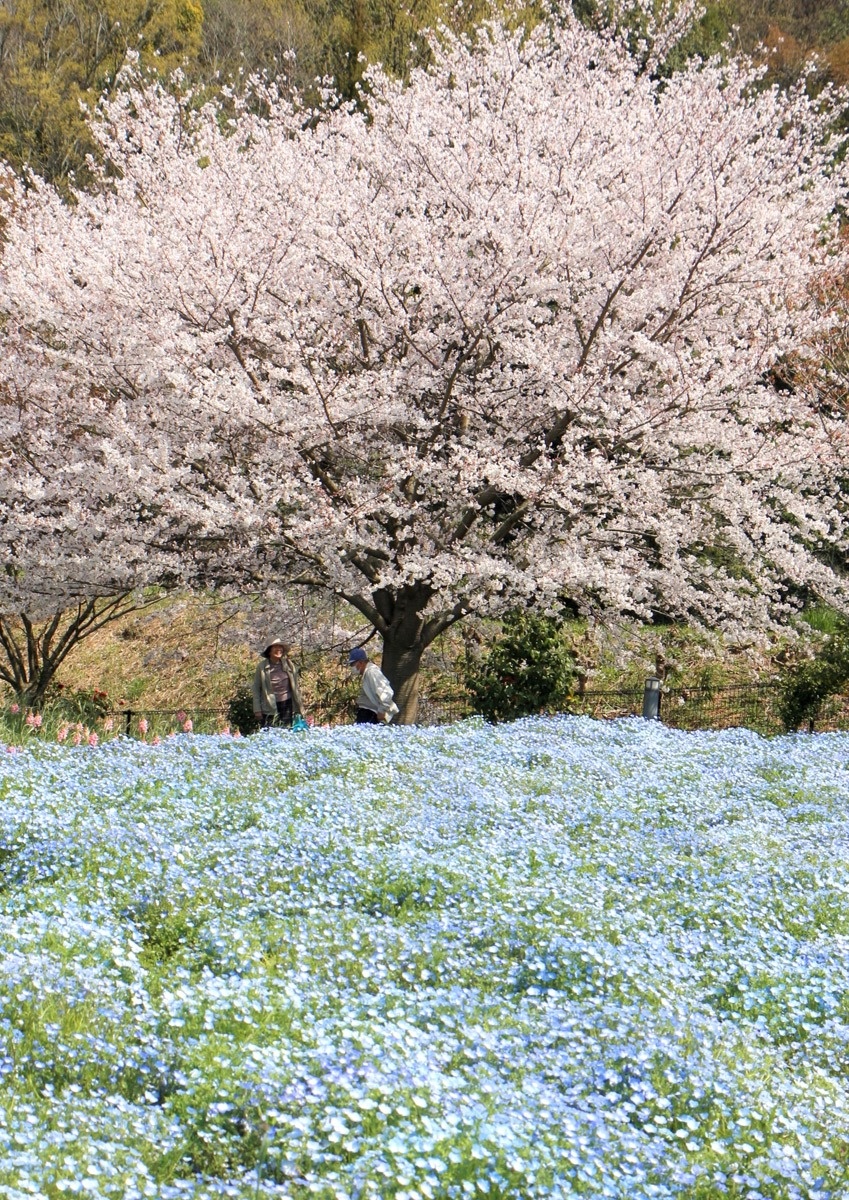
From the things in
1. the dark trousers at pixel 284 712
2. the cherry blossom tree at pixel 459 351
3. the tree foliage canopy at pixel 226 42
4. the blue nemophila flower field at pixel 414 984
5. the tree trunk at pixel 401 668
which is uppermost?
the tree foliage canopy at pixel 226 42

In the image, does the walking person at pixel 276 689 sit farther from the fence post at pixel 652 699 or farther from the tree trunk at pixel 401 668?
the fence post at pixel 652 699

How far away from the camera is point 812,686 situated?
15.2 meters

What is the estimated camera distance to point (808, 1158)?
377 cm

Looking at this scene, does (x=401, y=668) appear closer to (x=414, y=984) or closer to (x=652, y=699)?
(x=652, y=699)

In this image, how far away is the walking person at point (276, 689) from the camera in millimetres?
13422

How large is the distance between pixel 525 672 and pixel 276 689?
3.38 meters

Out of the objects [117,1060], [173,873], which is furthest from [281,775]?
[117,1060]

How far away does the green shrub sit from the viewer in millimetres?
15195

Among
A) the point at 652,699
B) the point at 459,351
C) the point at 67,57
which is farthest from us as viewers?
the point at 67,57

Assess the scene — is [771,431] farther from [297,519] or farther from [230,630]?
[230,630]

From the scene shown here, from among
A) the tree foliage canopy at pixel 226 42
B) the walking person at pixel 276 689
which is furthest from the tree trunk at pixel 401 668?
the tree foliage canopy at pixel 226 42

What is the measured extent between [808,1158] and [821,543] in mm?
17797

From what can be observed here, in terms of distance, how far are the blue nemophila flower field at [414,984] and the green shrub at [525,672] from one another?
6210 millimetres

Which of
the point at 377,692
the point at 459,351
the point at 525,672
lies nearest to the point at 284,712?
the point at 377,692
